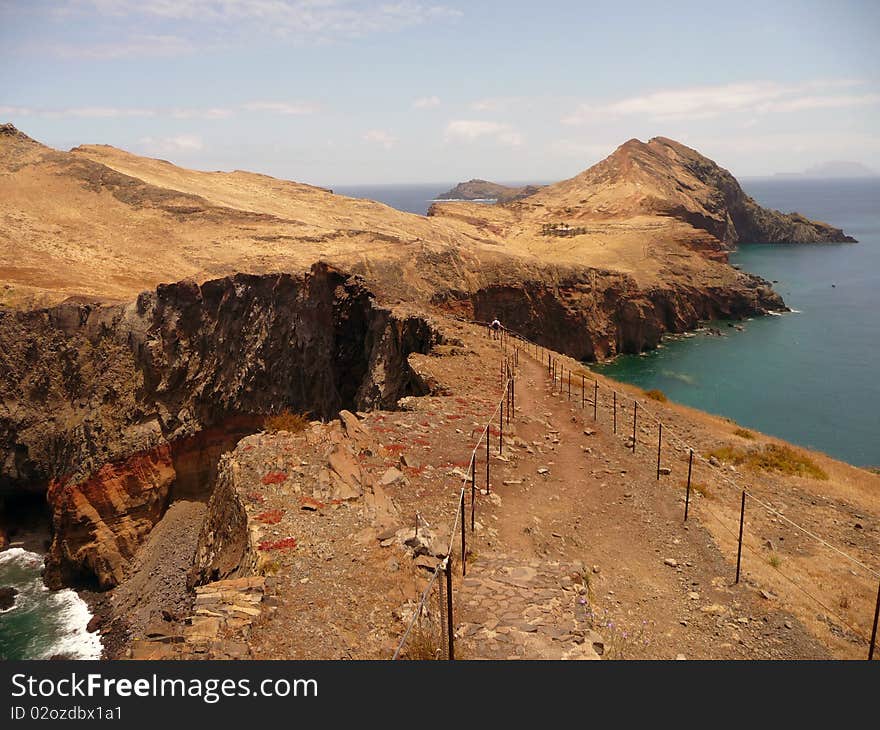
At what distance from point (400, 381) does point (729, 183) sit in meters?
143

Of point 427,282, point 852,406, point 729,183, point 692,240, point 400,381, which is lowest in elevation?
point 852,406

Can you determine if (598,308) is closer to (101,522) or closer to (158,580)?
(158,580)

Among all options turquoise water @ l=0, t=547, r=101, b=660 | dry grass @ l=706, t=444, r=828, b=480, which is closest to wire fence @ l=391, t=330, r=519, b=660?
dry grass @ l=706, t=444, r=828, b=480

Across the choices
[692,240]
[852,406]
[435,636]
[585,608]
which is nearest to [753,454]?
[585,608]

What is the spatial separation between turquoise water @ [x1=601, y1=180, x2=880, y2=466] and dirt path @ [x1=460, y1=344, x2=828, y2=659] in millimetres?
30781

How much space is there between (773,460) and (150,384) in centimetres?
3306

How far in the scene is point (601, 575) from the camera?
A: 13289 mm

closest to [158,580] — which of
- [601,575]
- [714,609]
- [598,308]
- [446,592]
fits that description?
[446,592]

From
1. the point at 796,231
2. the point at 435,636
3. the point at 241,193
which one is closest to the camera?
the point at 435,636

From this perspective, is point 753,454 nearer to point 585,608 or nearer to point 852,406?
point 585,608

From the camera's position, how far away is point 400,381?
31.4 metres

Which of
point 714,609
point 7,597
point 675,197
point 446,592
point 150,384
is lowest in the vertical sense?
point 7,597

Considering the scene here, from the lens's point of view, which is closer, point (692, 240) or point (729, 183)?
point (692, 240)

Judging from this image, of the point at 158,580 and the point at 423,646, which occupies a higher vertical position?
the point at 423,646
